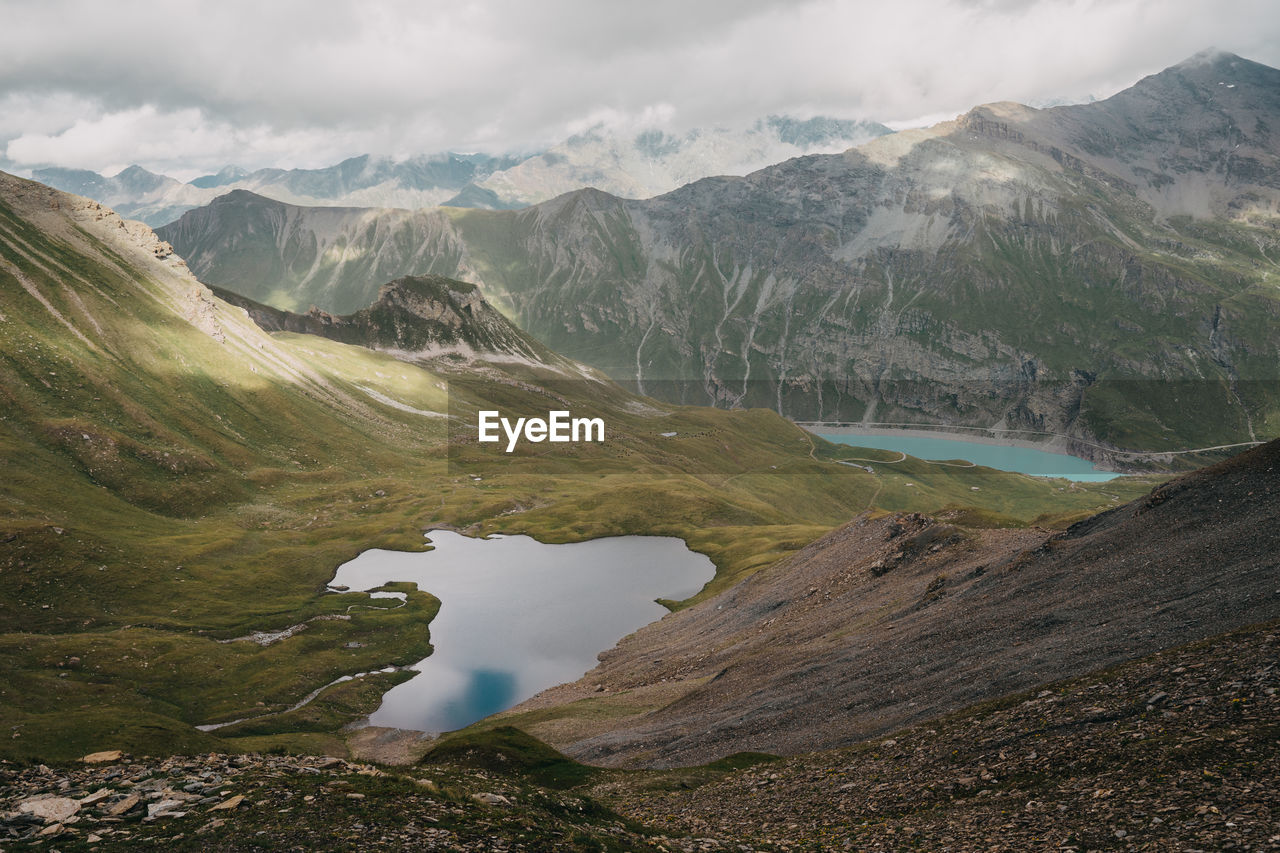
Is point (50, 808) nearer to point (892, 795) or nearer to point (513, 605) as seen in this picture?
point (892, 795)

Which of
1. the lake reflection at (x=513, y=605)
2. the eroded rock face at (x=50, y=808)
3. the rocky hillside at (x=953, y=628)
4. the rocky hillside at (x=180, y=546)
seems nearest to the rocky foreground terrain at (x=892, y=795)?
the eroded rock face at (x=50, y=808)

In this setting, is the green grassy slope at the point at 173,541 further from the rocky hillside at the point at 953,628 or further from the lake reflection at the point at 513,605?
the rocky hillside at the point at 953,628

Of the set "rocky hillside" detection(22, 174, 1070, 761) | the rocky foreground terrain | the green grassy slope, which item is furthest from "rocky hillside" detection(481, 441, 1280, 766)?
"rocky hillside" detection(22, 174, 1070, 761)

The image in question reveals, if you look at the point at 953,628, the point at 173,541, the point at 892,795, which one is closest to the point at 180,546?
the point at 173,541

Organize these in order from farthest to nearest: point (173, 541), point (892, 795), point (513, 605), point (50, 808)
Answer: point (173, 541), point (513, 605), point (892, 795), point (50, 808)

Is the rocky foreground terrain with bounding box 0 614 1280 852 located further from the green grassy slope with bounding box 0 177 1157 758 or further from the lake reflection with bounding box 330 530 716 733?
the lake reflection with bounding box 330 530 716 733

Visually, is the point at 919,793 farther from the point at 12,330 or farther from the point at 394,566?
the point at 12,330
